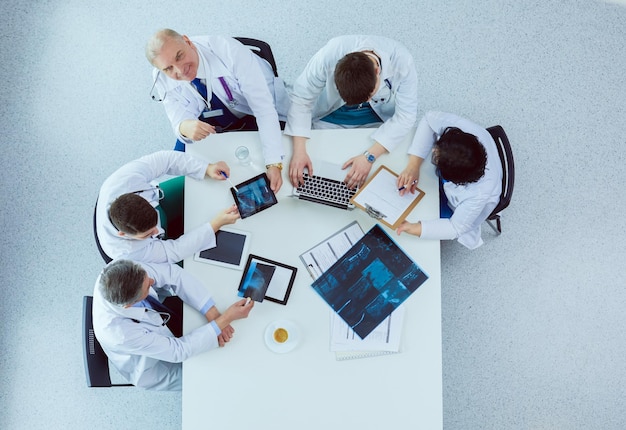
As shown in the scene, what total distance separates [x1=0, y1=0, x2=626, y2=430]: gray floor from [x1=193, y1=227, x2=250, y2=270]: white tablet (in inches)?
40.7

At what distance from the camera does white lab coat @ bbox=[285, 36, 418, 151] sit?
1.86 meters

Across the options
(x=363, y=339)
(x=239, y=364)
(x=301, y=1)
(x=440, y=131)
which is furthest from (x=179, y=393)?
(x=301, y=1)

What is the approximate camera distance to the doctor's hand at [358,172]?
6.22 feet

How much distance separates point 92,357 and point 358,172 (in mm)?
1186

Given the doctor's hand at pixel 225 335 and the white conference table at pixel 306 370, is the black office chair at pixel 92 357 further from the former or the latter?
the doctor's hand at pixel 225 335

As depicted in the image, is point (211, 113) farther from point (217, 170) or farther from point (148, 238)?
point (148, 238)

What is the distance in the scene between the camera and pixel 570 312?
8.14 ft

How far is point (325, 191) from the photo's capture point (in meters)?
1.90

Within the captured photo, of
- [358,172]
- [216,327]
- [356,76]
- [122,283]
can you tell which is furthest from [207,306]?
[356,76]

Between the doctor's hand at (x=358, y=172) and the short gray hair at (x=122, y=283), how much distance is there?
0.82 metres

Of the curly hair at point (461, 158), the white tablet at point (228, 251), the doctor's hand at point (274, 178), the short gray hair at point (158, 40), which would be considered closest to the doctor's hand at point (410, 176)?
the curly hair at point (461, 158)

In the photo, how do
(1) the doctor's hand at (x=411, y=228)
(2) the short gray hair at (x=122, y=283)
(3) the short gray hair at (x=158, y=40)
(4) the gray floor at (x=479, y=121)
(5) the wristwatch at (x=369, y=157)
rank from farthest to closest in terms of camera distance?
(4) the gray floor at (x=479, y=121)
(5) the wristwatch at (x=369, y=157)
(1) the doctor's hand at (x=411, y=228)
(3) the short gray hair at (x=158, y=40)
(2) the short gray hair at (x=122, y=283)

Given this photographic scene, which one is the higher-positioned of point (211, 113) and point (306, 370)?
point (211, 113)

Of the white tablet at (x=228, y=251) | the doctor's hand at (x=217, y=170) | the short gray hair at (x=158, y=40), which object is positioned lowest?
the white tablet at (x=228, y=251)
